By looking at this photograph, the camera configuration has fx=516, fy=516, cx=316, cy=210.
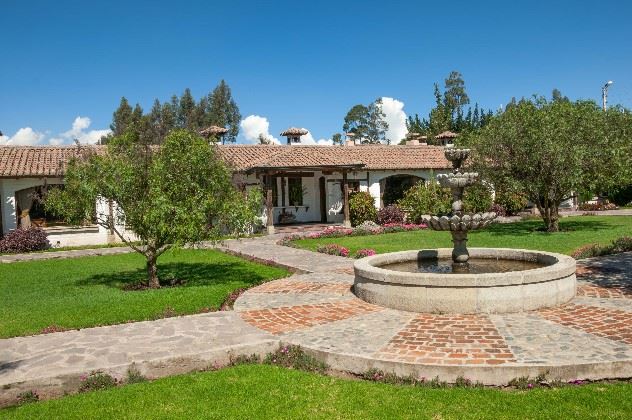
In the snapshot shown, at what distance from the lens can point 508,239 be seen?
1645 cm

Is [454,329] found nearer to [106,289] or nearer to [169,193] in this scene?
[169,193]

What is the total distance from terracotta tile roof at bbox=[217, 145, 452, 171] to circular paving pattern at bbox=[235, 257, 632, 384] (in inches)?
574

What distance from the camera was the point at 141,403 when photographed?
4.86m

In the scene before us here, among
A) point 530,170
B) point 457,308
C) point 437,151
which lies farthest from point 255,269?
point 437,151

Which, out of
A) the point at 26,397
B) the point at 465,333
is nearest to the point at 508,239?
the point at 465,333

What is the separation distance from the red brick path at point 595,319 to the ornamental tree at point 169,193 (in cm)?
557

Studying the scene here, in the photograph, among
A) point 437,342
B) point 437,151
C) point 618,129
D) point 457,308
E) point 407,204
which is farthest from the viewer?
point 437,151

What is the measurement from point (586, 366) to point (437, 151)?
25.1m

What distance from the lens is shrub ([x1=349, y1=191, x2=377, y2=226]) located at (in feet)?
77.4

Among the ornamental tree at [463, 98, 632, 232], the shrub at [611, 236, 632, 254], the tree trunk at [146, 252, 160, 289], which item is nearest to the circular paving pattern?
the tree trunk at [146, 252, 160, 289]

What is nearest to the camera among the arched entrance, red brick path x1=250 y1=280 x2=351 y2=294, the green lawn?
red brick path x1=250 y1=280 x2=351 y2=294

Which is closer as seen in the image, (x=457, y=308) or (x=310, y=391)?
(x=310, y=391)

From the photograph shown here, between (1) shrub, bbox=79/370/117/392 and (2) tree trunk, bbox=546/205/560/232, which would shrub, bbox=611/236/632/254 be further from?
(1) shrub, bbox=79/370/117/392

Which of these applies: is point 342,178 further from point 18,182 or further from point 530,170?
point 18,182
